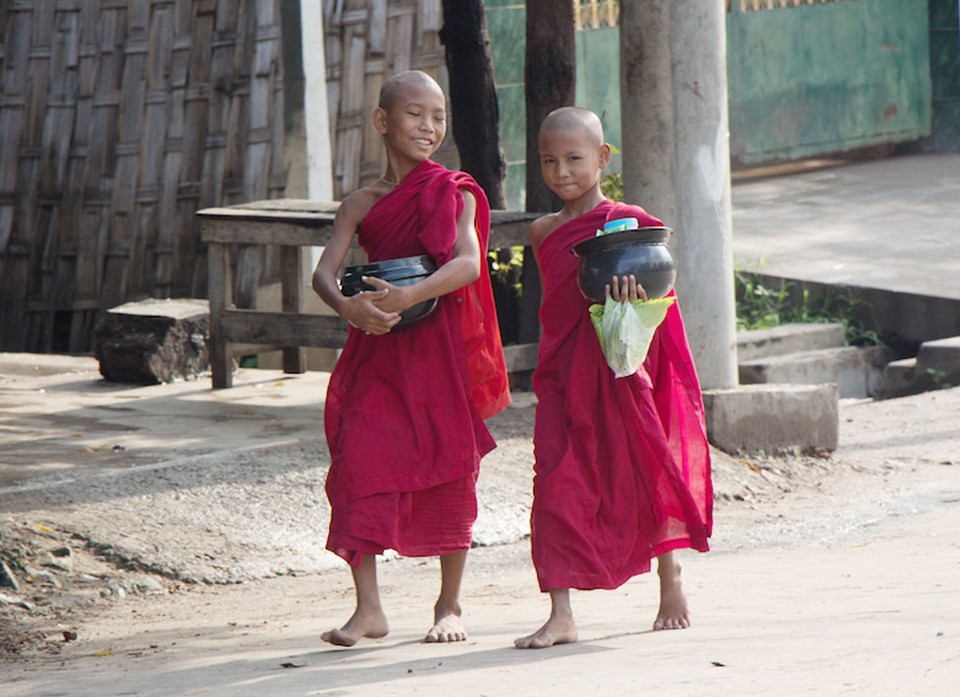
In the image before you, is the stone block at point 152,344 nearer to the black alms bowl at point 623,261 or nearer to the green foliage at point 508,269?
the green foliage at point 508,269

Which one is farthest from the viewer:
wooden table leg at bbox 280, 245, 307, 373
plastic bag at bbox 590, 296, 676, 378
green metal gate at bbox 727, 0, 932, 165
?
green metal gate at bbox 727, 0, 932, 165

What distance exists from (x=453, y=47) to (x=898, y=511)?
351 centimetres

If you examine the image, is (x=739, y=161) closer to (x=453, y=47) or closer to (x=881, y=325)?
(x=881, y=325)

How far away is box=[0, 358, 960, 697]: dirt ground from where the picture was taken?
157 inches

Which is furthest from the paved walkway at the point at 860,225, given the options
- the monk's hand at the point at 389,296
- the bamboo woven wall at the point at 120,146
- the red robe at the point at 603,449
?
the monk's hand at the point at 389,296

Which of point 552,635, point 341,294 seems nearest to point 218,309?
point 341,294

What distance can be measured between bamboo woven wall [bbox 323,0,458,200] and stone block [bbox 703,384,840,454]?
3.91m

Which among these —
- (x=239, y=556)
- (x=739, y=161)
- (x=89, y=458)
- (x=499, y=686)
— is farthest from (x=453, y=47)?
(x=739, y=161)

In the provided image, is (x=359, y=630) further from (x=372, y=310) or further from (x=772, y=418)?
(x=772, y=418)

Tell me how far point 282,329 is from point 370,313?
13.6ft

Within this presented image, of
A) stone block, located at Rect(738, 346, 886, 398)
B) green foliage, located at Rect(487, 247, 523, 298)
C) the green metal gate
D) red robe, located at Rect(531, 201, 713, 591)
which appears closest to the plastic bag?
red robe, located at Rect(531, 201, 713, 591)

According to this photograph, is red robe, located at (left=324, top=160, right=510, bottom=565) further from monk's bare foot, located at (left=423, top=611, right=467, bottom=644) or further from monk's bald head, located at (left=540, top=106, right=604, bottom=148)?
monk's bald head, located at (left=540, top=106, right=604, bottom=148)

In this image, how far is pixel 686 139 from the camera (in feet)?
24.2

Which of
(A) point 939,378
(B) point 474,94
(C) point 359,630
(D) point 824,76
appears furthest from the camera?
(D) point 824,76
